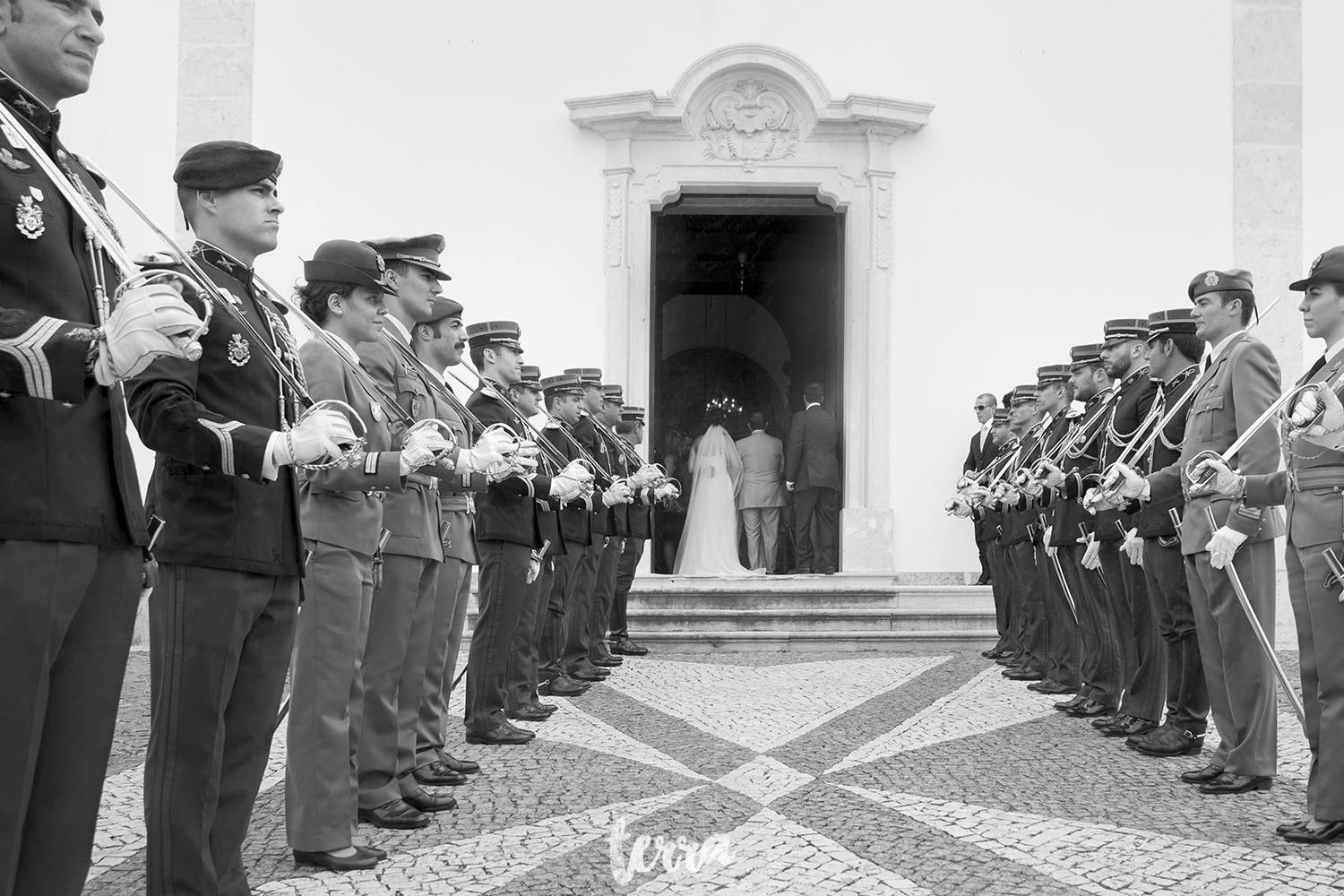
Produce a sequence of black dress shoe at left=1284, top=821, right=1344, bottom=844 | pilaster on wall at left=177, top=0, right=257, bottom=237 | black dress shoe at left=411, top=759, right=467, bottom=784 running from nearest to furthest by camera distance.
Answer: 1. black dress shoe at left=1284, top=821, right=1344, bottom=844
2. black dress shoe at left=411, top=759, right=467, bottom=784
3. pilaster on wall at left=177, top=0, right=257, bottom=237

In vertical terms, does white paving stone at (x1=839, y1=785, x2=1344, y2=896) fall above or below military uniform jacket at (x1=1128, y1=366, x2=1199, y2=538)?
below

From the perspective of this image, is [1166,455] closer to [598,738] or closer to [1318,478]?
[1318,478]

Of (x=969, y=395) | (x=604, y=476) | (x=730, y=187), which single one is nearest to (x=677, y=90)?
(x=730, y=187)

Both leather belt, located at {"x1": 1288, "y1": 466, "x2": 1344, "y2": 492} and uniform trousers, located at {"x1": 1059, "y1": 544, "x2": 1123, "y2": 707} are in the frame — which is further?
uniform trousers, located at {"x1": 1059, "y1": 544, "x2": 1123, "y2": 707}

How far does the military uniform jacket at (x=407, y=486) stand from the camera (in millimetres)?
4759

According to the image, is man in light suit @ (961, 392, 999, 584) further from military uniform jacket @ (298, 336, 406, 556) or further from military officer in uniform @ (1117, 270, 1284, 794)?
military uniform jacket @ (298, 336, 406, 556)

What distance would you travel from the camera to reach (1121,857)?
4.33m

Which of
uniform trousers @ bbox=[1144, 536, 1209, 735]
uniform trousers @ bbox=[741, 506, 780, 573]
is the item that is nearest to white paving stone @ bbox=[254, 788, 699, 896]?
uniform trousers @ bbox=[1144, 536, 1209, 735]

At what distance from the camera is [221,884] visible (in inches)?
132

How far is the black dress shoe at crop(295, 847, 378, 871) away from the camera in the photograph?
13.3 ft

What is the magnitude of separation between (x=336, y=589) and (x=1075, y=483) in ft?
15.6

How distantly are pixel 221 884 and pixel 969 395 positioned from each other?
35.0ft

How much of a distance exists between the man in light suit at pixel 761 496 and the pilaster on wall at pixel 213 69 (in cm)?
632

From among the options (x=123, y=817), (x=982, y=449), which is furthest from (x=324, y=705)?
(x=982, y=449)
